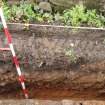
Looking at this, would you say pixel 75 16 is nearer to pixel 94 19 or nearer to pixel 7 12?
pixel 94 19

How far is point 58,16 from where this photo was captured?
10.6 feet

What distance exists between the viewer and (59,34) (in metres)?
3.12

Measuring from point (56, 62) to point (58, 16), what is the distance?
23.5 inches

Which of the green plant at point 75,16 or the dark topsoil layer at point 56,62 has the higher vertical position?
the green plant at point 75,16

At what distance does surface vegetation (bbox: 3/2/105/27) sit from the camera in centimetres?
319

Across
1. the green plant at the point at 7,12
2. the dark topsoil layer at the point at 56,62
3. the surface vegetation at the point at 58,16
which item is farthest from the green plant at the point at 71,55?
the green plant at the point at 7,12

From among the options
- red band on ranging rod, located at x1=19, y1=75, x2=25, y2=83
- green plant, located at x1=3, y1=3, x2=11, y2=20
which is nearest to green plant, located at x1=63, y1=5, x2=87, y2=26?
green plant, located at x1=3, y1=3, x2=11, y2=20

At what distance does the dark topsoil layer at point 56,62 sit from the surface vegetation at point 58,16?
11 centimetres

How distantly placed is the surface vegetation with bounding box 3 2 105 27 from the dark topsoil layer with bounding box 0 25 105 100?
4.5 inches

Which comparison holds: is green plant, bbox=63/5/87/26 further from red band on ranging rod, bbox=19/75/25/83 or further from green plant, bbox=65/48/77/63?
red band on ranging rod, bbox=19/75/25/83

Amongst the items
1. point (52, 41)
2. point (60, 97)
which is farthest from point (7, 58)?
point (60, 97)

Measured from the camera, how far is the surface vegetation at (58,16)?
Answer: 319 centimetres

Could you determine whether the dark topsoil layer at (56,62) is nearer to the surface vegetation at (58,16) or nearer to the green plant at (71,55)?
the green plant at (71,55)

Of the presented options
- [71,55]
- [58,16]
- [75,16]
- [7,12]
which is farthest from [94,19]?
[7,12]
